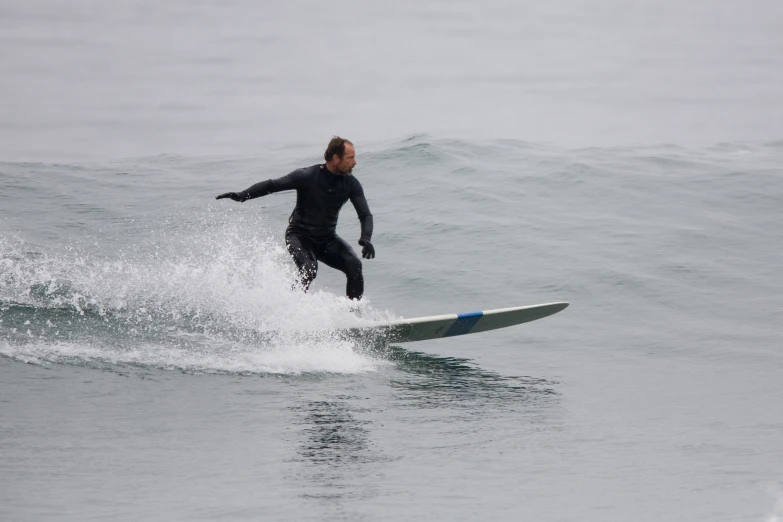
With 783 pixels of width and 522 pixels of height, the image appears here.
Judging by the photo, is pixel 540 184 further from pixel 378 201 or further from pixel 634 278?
pixel 634 278

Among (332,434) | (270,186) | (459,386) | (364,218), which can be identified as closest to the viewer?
(332,434)

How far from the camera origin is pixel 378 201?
69.1 feet

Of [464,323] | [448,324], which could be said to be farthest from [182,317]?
[464,323]

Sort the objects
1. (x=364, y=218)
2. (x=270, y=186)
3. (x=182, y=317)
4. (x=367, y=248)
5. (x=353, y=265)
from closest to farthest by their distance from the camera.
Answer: (x=367, y=248), (x=270, y=186), (x=364, y=218), (x=353, y=265), (x=182, y=317)

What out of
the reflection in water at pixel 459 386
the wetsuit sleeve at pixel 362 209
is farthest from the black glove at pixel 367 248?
the reflection in water at pixel 459 386

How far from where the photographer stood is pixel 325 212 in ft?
34.2

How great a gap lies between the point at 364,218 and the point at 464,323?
1.61 meters

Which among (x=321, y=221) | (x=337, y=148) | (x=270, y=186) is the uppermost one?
(x=337, y=148)

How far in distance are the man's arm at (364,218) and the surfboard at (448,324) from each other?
3.18 feet

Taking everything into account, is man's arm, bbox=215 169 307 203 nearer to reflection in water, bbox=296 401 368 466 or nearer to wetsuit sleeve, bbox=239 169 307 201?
wetsuit sleeve, bbox=239 169 307 201

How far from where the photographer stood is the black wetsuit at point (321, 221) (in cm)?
1030

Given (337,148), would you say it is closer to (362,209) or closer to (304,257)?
(362,209)

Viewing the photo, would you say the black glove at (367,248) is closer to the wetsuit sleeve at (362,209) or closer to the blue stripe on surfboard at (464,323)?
the wetsuit sleeve at (362,209)

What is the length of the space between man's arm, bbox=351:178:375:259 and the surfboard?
97cm
